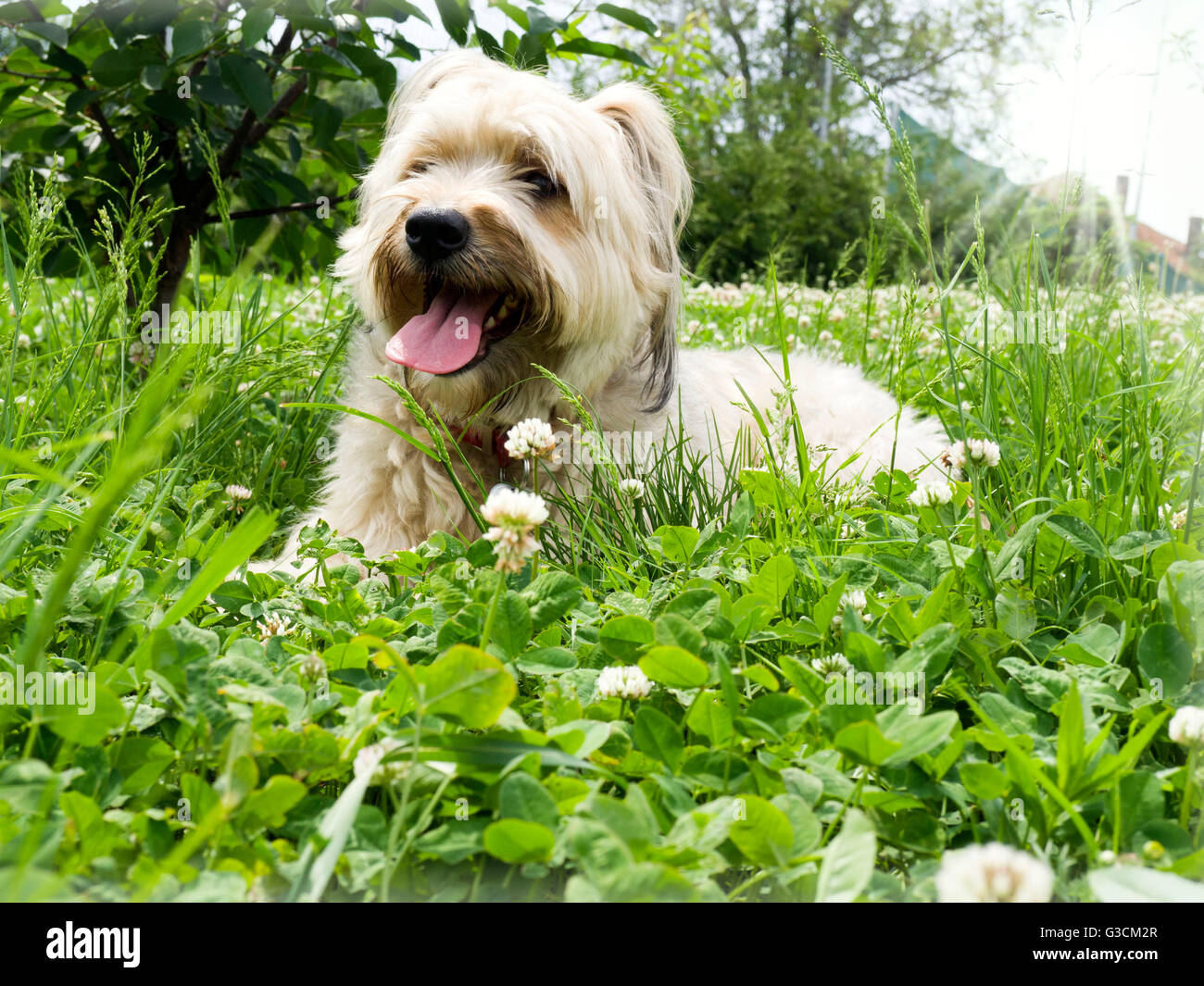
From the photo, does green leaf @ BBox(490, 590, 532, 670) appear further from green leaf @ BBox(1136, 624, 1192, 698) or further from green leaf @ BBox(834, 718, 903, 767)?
green leaf @ BBox(1136, 624, 1192, 698)

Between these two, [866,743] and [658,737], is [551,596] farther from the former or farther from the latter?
[866,743]

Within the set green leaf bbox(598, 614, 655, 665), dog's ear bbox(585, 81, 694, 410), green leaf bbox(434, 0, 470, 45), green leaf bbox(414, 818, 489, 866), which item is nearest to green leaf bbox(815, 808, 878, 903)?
green leaf bbox(414, 818, 489, 866)

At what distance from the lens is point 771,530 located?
8.38 feet

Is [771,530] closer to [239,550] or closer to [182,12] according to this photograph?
[239,550]

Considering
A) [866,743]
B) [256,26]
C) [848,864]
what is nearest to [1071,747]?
[866,743]

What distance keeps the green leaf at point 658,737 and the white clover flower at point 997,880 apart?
52 centimetres

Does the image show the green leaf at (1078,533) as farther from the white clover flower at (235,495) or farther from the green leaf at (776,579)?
the white clover flower at (235,495)

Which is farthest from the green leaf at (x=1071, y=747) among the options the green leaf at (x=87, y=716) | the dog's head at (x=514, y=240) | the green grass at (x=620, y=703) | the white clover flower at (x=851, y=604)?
the dog's head at (x=514, y=240)

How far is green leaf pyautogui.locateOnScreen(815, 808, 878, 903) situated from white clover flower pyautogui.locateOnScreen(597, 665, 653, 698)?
46 centimetres

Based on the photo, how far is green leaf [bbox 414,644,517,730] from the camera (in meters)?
1.13

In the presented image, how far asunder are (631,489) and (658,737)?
118cm

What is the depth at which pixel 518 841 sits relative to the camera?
105cm
